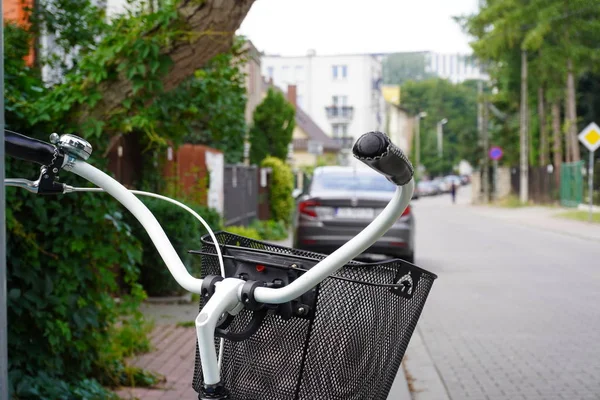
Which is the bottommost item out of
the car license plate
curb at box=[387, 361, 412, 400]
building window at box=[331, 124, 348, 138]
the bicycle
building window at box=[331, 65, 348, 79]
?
curb at box=[387, 361, 412, 400]

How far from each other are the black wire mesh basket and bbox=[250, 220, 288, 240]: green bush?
17034 mm

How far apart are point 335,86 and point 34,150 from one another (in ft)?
238

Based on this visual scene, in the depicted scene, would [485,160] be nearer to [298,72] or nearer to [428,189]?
[298,72]

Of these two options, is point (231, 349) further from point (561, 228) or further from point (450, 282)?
point (561, 228)

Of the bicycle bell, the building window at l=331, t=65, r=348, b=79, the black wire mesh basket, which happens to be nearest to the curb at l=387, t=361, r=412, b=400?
the black wire mesh basket

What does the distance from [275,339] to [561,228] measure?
23.0 meters

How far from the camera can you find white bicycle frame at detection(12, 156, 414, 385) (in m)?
1.60

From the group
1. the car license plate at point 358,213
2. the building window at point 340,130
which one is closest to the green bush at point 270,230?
the car license plate at point 358,213

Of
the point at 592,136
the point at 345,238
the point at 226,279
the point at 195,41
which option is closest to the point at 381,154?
the point at 226,279

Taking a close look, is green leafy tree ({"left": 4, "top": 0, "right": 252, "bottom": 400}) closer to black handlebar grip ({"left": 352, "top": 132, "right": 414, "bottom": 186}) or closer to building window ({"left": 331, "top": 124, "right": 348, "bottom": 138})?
black handlebar grip ({"left": 352, "top": 132, "right": 414, "bottom": 186})

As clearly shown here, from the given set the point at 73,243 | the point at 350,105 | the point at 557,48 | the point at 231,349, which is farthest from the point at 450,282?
the point at 350,105

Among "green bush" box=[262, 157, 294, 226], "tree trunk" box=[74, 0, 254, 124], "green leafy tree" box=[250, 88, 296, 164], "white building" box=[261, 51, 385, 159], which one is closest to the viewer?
"tree trunk" box=[74, 0, 254, 124]

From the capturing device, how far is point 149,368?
5.98m

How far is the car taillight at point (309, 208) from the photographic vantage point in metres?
11.9
